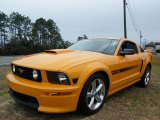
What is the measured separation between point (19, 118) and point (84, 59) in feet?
4.98

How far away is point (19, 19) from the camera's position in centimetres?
6138

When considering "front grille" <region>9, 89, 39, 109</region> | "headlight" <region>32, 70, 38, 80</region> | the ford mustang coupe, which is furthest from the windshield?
"front grille" <region>9, 89, 39, 109</region>

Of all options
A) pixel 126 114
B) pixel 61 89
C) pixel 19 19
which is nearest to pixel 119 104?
pixel 126 114

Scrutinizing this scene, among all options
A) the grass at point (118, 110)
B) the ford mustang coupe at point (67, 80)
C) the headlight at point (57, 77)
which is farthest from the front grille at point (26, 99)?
the headlight at point (57, 77)

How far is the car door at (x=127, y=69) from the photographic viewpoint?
16.7 ft

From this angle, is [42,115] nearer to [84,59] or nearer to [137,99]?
[84,59]

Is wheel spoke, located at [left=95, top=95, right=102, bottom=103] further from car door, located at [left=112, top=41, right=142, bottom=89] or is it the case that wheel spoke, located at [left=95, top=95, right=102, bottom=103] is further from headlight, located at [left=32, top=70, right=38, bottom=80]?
headlight, located at [left=32, top=70, right=38, bottom=80]

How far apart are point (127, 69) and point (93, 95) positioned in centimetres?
144

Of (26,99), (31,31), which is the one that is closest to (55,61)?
(26,99)

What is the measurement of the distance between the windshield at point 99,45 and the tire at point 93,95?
919 millimetres

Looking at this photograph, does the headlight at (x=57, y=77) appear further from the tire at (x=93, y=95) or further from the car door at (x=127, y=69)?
the car door at (x=127, y=69)

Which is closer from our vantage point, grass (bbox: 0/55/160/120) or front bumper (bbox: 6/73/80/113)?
front bumper (bbox: 6/73/80/113)

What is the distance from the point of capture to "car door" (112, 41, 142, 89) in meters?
5.09

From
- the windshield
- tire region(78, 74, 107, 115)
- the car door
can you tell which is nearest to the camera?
tire region(78, 74, 107, 115)
